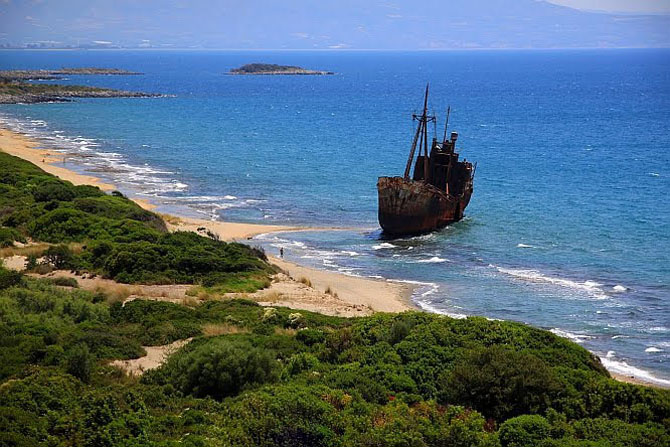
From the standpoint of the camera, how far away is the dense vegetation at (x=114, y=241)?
1121 inches

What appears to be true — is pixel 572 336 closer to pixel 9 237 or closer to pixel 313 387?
pixel 313 387

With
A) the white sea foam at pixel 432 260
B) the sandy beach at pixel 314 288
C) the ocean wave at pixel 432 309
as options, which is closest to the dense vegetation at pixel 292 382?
the sandy beach at pixel 314 288

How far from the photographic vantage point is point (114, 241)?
31969 mm

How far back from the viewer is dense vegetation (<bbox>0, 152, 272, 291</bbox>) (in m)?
28.5

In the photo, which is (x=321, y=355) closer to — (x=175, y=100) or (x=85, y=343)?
(x=85, y=343)

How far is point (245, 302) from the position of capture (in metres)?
25.0

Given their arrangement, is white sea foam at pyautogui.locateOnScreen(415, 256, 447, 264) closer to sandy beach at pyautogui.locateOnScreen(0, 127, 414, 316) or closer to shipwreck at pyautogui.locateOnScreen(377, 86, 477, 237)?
sandy beach at pyautogui.locateOnScreen(0, 127, 414, 316)

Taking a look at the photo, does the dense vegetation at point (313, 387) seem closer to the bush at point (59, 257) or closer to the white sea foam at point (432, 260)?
the bush at point (59, 257)

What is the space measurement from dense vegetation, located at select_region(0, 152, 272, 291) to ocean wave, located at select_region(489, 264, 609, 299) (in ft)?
35.4

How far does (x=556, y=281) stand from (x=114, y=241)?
17827mm

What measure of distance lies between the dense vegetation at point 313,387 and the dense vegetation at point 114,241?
6.44 meters

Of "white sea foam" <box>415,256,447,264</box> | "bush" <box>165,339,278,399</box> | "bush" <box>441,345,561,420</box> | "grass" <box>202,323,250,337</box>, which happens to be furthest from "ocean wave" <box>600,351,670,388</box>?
"white sea foam" <box>415,256,447,264</box>

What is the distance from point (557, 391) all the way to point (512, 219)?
3165cm

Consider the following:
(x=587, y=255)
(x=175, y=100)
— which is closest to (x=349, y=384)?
(x=587, y=255)
